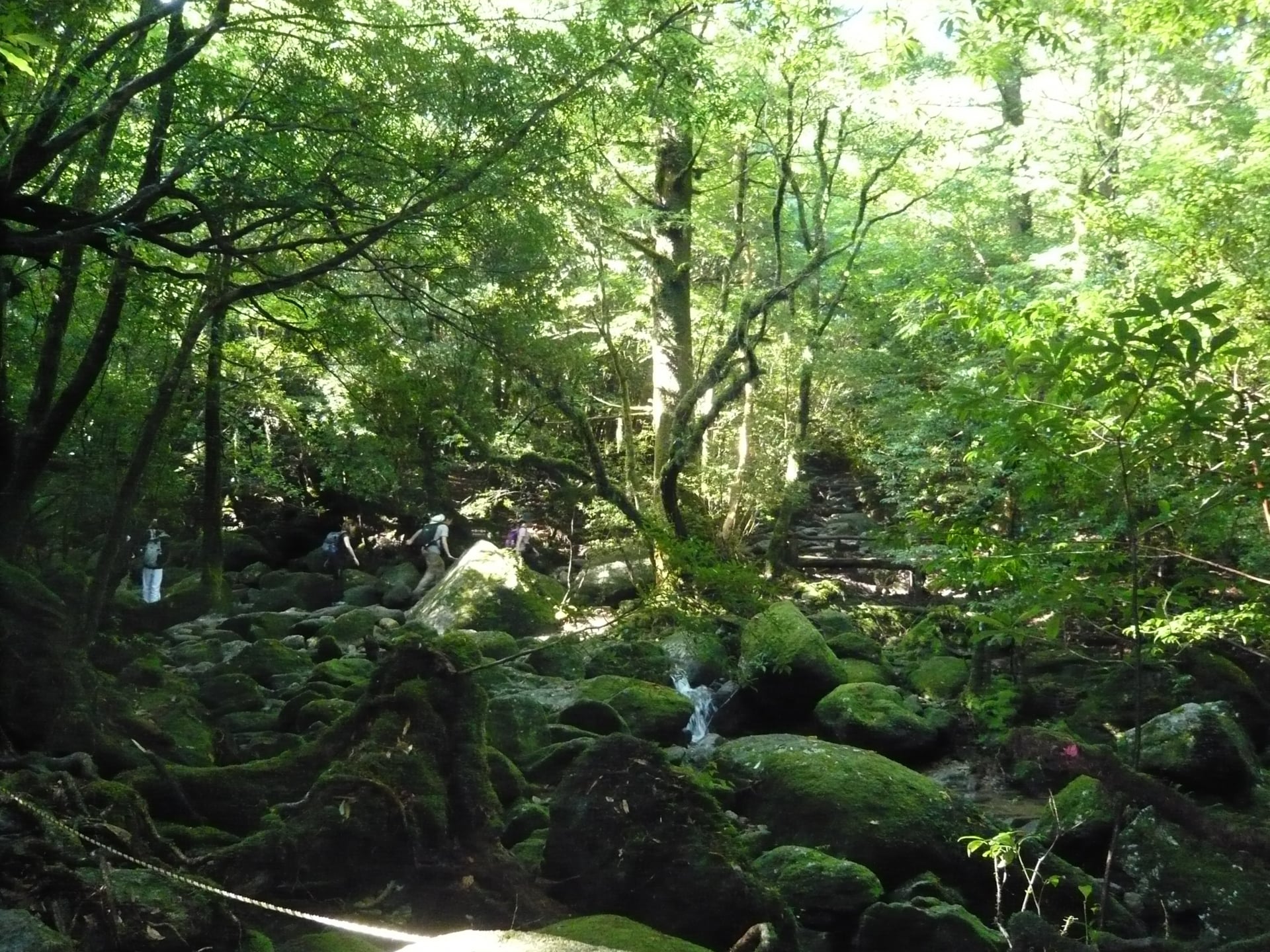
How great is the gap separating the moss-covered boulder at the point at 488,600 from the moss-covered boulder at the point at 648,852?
7.60 metres

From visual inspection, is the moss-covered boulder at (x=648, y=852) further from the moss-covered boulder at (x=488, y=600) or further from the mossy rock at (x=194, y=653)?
the moss-covered boulder at (x=488, y=600)

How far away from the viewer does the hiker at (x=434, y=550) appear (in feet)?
55.3

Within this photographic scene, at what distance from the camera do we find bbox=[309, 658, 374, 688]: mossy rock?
34.5ft

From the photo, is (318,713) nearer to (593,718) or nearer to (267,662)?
(593,718)

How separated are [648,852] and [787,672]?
541 cm

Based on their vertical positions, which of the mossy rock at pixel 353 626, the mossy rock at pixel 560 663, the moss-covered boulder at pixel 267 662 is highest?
the mossy rock at pixel 353 626

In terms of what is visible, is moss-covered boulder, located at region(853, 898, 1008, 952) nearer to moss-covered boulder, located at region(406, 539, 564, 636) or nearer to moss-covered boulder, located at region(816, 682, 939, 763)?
moss-covered boulder, located at region(816, 682, 939, 763)

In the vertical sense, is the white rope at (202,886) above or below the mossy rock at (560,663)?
below

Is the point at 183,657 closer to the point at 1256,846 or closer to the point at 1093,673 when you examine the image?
the point at 1093,673

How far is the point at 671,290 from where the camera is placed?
14.6m

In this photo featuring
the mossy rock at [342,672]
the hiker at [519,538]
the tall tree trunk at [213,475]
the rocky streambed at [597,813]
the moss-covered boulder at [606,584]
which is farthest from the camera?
the hiker at [519,538]

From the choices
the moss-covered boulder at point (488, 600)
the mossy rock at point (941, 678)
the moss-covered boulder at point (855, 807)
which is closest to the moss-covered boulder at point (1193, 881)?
the moss-covered boulder at point (855, 807)

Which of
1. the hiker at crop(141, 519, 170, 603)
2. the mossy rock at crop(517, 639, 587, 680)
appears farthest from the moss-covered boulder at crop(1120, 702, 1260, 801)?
the hiker at crop(141, 519, 170, 603)

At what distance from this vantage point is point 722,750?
8.82 metres
